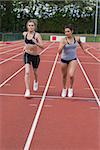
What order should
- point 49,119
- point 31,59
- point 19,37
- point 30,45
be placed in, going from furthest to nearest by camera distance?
point 19,37
point 31,59
point 30,45
point 49,119

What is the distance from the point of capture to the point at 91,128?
19.5 ft

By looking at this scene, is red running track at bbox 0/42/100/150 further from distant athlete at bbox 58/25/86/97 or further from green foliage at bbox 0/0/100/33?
green foliage at bbox 0/0/100/33

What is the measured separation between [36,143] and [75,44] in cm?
357

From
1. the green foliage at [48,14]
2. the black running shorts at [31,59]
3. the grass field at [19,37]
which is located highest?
the green foliage at [48,14]

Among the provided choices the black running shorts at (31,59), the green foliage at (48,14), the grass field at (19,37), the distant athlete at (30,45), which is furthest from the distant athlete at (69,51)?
the green foliage at (48,14)

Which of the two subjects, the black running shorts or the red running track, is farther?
the black running shorts

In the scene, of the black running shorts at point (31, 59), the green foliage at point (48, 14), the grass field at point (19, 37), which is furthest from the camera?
the green foliage at point (48, 14)

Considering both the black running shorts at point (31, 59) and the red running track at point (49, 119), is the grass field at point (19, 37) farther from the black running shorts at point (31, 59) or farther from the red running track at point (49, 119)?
the black running shorts at point (31, 59)

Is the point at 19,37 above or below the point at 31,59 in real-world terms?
below

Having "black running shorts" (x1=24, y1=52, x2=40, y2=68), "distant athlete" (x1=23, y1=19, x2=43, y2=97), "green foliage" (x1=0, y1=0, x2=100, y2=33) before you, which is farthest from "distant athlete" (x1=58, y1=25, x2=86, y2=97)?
"green foliage" (x1=0, y1=0, x2=100, y2=33)

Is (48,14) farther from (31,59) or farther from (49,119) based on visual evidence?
(49,119)

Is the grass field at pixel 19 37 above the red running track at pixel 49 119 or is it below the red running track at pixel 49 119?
below

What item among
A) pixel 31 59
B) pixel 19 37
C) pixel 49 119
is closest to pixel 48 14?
pixel 19 37

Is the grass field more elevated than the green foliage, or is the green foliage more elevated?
the green foliage
